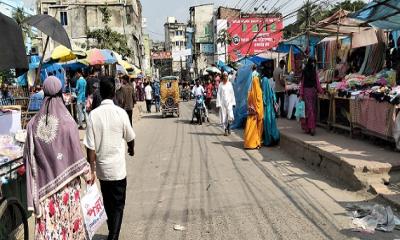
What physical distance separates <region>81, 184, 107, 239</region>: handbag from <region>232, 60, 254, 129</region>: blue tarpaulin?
12569mm

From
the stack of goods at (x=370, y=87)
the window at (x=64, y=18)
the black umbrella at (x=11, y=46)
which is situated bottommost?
the stack of goods at (x=370, y=87)

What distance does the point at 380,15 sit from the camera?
10.5 m

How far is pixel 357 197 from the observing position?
6.76 metres

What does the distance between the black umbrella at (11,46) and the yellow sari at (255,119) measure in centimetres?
738

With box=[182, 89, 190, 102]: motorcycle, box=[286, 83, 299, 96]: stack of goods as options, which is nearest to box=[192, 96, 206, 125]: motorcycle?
box=[286, 83, 299, 96]: stack of goods

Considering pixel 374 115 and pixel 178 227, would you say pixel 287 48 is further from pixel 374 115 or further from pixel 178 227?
pixel 178 227

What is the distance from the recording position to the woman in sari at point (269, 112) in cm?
1176

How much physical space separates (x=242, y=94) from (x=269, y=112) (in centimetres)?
561

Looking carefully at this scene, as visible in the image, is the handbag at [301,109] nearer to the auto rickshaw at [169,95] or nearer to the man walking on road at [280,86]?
the man walking on road at [280,86]

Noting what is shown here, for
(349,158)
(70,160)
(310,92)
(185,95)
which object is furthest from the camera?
(185,95)

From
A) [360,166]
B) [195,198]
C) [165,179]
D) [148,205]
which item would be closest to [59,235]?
[148,205]

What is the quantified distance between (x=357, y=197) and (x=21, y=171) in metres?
4.68

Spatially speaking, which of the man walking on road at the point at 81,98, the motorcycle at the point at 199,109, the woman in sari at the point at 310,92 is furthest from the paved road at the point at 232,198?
the motorcycle at the point at 199,109

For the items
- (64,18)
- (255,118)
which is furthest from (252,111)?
(64,18)
